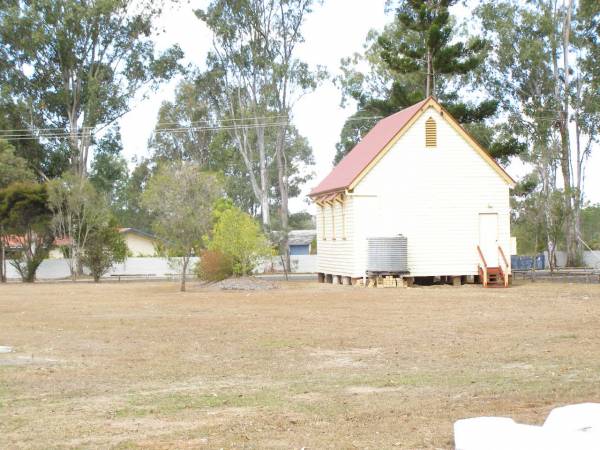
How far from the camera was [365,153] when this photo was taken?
115 ft

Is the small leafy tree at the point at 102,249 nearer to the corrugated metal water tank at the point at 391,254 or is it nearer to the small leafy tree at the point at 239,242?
the small leafy tree at the point at 239,242

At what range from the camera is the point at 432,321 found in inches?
765

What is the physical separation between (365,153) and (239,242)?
20.0 feet

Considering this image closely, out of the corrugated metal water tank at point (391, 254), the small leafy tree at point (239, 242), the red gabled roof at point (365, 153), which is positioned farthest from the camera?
the small leafy tree at point (239, 242)

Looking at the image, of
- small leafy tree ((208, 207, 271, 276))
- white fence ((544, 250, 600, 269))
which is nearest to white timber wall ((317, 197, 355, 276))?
small leafy tree ((208, 207, 271, 276))

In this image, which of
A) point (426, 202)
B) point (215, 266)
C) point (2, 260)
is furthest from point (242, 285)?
point (2, 260)

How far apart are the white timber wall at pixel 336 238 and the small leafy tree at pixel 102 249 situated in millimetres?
11481

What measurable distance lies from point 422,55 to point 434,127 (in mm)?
11559

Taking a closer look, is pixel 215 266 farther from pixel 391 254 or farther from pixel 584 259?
pixel 584 259

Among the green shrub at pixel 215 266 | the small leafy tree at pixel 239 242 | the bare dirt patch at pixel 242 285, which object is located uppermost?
the small leafy tree at pixel 239 242

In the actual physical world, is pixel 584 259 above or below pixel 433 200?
below

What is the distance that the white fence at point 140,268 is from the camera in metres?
52.2

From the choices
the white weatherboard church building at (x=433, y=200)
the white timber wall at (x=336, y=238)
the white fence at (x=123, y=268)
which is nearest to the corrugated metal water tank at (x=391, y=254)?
the white weatherboard church building at (x=433, y=200)

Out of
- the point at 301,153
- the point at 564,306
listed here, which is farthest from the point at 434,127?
the point at 301,153
